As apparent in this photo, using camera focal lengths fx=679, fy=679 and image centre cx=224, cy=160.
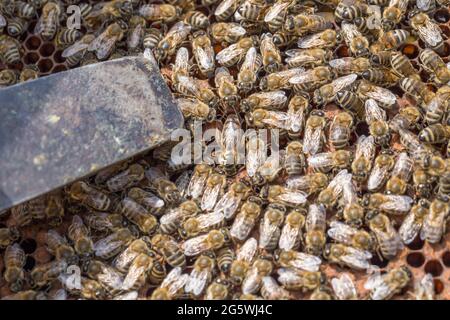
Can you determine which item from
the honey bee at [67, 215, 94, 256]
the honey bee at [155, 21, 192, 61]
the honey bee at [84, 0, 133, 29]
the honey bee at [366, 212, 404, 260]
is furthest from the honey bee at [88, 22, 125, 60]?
the honey bee at [366, 212, 404, 260]

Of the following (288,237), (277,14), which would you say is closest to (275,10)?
(277,14)

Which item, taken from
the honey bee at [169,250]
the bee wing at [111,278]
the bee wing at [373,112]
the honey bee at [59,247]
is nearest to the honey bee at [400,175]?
the bee wing at [373,112]

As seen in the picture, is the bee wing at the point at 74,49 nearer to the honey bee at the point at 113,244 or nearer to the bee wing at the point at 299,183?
the honey bee at the point at 113,244

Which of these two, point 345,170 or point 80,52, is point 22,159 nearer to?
point 80,52

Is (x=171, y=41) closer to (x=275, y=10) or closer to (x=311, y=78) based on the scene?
(x=275, y=10)

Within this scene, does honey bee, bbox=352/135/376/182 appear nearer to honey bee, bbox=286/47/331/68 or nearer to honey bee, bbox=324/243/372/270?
honey bee, bbox=324/243/372/270
